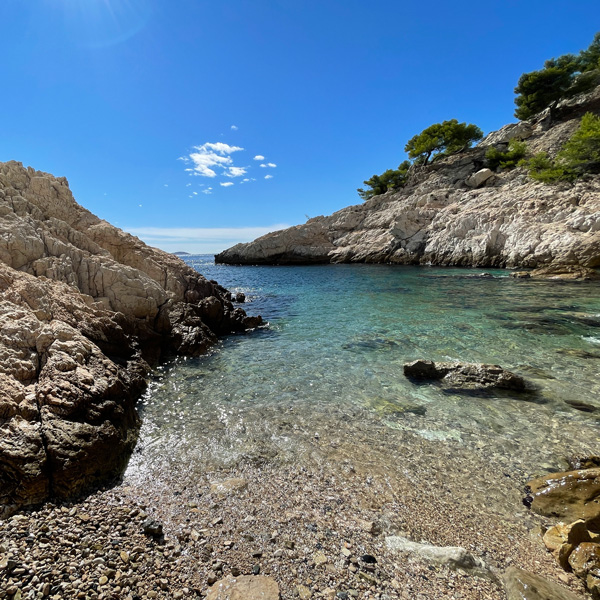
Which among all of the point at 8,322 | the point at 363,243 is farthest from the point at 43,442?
the point at 363,243

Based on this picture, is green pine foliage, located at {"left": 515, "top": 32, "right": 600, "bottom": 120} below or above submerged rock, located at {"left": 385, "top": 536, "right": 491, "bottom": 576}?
above

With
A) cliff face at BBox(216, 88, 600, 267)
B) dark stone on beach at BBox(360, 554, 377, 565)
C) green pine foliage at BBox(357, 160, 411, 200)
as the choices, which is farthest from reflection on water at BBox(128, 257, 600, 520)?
green pine foliage at BBox(357, 160, 411, 200)

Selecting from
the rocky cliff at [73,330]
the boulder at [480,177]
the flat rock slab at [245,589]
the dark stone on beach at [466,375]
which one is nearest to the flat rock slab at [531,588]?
the flat rock slab at [245,589]

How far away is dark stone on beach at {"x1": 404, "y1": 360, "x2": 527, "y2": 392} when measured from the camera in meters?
8.38

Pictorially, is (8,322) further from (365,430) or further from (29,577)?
(365,430)

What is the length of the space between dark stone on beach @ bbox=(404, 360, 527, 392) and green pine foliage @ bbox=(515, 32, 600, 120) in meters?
78.5

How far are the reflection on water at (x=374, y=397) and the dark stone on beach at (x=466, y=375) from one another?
408 mm

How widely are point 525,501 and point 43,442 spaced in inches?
305

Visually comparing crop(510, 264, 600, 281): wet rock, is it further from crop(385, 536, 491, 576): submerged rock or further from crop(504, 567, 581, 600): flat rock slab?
A: crop(385, 536, 491, 576): submerged rock

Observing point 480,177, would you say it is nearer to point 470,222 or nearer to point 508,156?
point 508,156

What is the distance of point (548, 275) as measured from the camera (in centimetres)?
2892

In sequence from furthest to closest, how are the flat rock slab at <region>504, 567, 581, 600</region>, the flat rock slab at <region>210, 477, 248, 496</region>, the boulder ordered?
the boulder → the flat rock slab at <region>210, 477, 248, 496</region> → the flat rock slab at <region>504, 567, 581, 600</region>

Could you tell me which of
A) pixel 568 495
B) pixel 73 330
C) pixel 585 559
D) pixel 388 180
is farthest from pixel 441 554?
pixel 388 180

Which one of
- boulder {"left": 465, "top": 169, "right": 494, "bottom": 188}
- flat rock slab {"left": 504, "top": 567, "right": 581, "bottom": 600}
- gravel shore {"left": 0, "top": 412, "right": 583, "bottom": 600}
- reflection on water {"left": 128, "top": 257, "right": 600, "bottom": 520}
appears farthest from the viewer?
boulder {"left": 465, "top": 169, "right": 494, "bottom": 188}
